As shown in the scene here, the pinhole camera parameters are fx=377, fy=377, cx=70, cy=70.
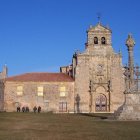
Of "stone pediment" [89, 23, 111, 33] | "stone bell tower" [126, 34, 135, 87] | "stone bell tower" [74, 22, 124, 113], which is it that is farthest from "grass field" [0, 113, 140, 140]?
"stone pediment" [89, 23, 111, 33]

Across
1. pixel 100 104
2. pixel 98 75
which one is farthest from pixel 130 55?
pixel 100 104

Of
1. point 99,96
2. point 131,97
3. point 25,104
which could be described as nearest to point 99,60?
point 99,96

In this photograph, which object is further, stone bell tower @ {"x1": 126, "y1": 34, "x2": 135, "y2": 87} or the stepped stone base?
stone bell tower @ {"x1": 126, "y1": 34, "x2": 135, "y2": 87}

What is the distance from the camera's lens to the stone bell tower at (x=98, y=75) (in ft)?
203

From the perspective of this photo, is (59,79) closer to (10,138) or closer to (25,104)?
(25,104)

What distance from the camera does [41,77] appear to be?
63906mm

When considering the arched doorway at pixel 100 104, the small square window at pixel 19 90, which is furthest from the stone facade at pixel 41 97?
the arched doorway at pixel 100 104

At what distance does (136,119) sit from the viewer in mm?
34250

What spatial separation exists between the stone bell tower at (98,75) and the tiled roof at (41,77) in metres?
2.55

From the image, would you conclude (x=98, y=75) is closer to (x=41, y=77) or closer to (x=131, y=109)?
(x=41, y=77)

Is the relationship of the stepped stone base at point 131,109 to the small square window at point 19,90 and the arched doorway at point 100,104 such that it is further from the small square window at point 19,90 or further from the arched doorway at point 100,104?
the small square window at point 19,90

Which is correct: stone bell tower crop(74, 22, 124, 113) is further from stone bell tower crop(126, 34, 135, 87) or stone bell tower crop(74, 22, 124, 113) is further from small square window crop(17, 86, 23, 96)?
stone bell tower crop(126, 34, 135, 87)

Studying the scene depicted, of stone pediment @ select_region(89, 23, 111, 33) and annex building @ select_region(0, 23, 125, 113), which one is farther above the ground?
stone pediment @ select_region(89, 23, 111, 33)

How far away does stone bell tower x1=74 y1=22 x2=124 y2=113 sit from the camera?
61.8 metres
